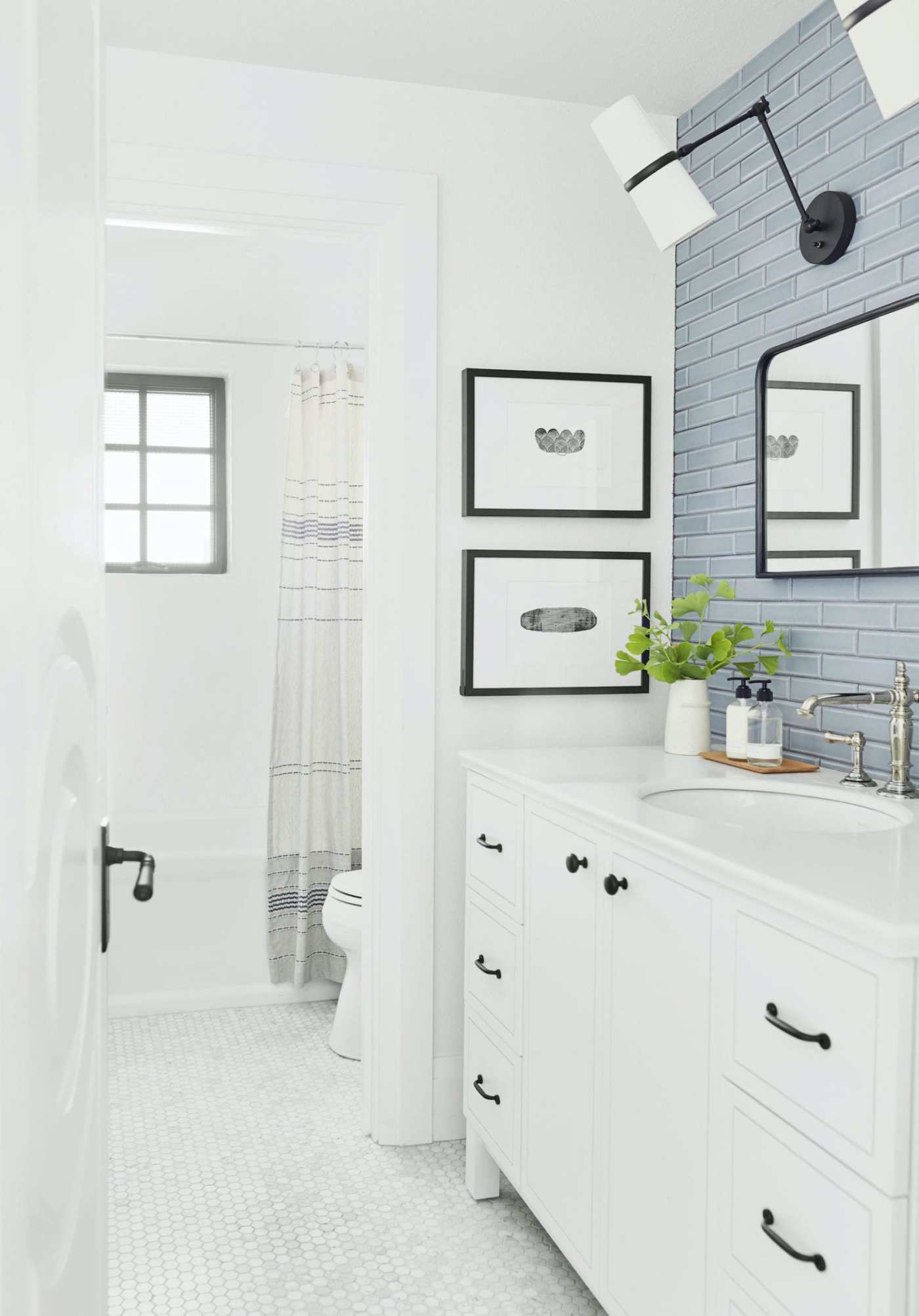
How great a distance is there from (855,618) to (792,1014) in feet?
3.47

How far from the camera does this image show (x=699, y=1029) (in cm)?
144

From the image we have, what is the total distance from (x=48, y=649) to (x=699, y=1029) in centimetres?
112

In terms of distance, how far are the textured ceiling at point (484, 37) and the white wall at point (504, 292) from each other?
0.08 metres

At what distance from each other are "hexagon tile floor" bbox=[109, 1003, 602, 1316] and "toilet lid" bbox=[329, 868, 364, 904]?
44cm

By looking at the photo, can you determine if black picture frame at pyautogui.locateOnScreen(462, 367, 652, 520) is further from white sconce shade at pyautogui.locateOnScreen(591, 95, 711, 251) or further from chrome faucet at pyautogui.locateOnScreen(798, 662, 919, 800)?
chrome faucet at pyautogui.locateOnScreen(798, 662, 919, 800)

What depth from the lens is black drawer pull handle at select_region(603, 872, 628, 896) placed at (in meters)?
1.66

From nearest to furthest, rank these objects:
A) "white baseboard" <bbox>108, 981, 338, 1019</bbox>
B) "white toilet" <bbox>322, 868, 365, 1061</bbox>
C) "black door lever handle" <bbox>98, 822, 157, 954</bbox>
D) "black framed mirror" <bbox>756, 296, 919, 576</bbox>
Result: "black door lever handle" <bbox>98, 822, 157, 954</bbox>
"black framed mirror" <bbox>756, 296, 919, 576</bbox>
"white toilet" <bbox>322, 868, 365, 1061</bbox>
"white baseboard" <bbox>108, 981, 338, 1019</bbox>

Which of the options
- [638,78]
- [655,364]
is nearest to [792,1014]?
[655,364]

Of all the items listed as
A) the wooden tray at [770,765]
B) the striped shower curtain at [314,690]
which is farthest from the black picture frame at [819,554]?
the striped shower curtain at [314,690]

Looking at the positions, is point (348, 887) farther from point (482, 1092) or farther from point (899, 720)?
point (899, 720)

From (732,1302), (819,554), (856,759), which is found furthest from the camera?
(819,554)

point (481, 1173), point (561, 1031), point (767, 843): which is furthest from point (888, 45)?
point (481, 1173)

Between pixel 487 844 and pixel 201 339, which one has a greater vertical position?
pixel 201 339

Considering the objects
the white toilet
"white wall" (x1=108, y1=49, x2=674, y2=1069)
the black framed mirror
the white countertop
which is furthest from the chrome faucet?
the white toilet
